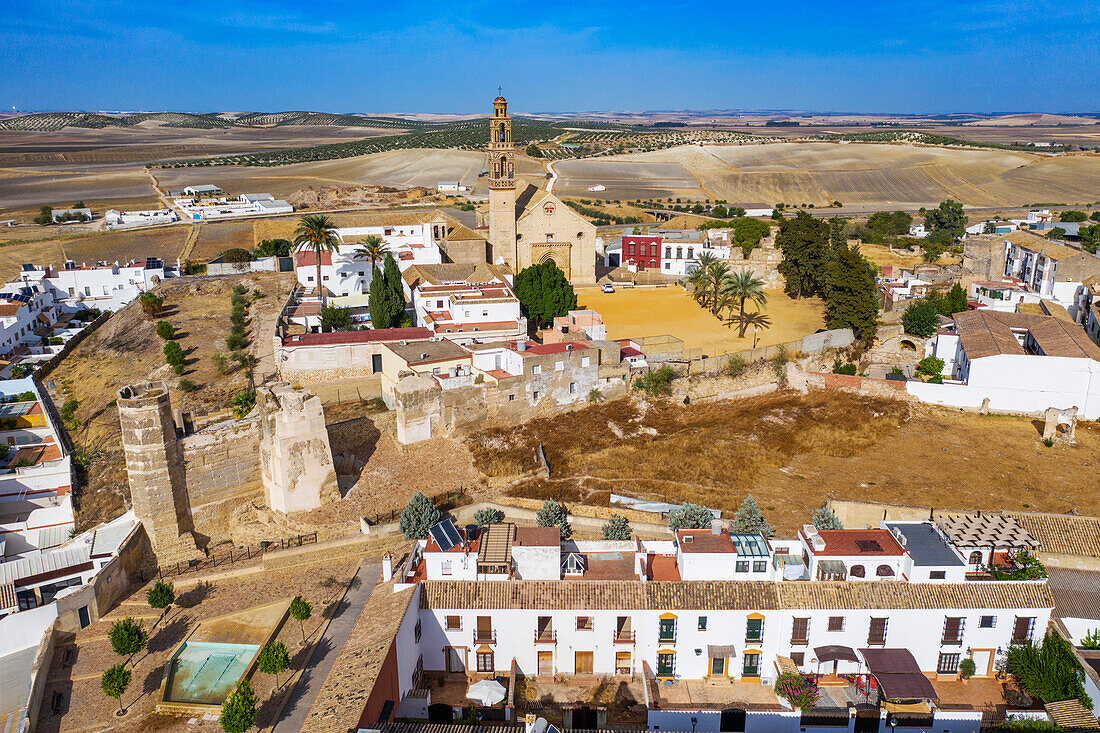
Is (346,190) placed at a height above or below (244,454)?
above

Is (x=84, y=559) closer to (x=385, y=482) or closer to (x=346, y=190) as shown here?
(x=385, y=482)

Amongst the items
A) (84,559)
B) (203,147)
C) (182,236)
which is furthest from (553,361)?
(203,147)

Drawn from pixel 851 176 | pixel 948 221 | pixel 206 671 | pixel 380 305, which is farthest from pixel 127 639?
pixel 851 176

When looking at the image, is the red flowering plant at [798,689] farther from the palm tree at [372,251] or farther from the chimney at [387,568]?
the palm tree at [372,251]

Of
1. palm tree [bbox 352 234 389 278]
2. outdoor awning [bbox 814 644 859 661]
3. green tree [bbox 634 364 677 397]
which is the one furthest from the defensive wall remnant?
palm tree [bbox 352 234 389 278]

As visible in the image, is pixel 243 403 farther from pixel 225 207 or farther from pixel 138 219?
pixel 225 207

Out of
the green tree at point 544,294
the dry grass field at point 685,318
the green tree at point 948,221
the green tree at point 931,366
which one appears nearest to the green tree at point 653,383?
the dry grass field at point 685,318
